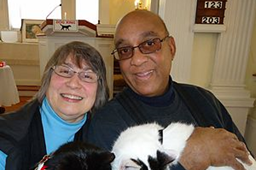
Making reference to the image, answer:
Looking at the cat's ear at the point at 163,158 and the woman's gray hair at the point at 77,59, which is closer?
the cat's ear at the point at 163,158

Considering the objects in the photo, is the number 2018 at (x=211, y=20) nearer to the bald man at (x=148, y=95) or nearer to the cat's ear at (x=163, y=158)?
the bald man at (x=148, y=95)

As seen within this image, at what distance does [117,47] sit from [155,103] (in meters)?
0.44

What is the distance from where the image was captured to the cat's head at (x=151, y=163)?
0.85 m

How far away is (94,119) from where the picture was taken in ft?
4.43

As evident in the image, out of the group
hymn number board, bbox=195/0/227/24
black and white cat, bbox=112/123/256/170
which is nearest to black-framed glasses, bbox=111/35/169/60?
black and white cat, bbox=112/123/256/170

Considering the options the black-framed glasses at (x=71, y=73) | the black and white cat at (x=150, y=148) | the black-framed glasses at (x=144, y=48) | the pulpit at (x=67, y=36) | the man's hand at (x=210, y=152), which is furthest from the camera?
the pulpit at (x=67, y=36)

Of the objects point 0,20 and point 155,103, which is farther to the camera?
point 0,20

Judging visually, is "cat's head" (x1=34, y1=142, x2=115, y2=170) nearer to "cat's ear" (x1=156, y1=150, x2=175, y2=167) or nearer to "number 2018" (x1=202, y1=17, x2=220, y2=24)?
"cat's ear" (x1=156, y1=150, x2=175, y2=167)

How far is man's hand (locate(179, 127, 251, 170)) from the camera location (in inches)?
43.2

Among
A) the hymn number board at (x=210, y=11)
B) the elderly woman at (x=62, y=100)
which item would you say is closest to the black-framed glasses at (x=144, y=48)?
the elderly woman at (x=62, y=100)

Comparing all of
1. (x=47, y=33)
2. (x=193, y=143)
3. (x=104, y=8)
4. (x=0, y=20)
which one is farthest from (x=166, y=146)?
(x=0, y=20)

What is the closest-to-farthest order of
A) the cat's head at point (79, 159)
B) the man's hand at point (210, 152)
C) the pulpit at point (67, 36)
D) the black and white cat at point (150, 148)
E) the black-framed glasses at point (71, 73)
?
1. the cat's head at point (79, 159)
2. the black and white cat at point (150, 148)
3. the man's hand at point (210, 152)
4. the black-framed glasses at point (71, 73)
5. the pulpit at point (67, 36)

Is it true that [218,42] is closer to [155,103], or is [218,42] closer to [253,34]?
[253,34]

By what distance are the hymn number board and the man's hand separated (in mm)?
1533
